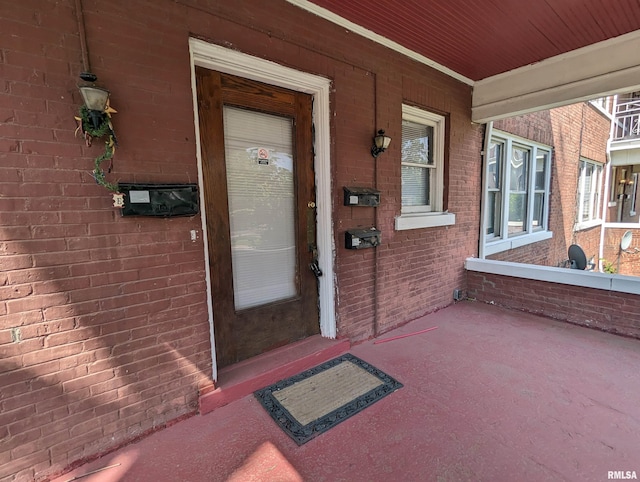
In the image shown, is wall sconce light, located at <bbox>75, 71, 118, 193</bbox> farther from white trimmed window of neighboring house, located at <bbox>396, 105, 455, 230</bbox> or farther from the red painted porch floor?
white trimmed window of neighboring house, located at <bbox>396, 105, 455, 230</bbox>

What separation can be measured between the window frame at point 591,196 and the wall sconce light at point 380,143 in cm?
705

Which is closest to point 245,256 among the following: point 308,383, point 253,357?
point 253,357

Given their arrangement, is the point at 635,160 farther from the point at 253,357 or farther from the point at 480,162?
the point at 253,357

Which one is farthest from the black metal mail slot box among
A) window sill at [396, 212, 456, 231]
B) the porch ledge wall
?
the porch ledge wall

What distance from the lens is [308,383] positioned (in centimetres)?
233

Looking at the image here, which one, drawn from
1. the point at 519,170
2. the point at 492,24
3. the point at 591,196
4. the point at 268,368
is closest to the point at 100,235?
the point at 268,368

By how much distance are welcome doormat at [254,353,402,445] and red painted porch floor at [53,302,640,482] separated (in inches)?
2.5

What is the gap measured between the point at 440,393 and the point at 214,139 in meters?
2.55

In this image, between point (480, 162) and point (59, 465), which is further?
point (480, 162)

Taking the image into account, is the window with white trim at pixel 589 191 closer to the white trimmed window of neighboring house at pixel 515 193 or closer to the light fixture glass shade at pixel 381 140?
the white trimmed window of neighboring house at pixel 515 193

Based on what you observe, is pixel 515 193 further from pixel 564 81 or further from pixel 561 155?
pixel 564 81

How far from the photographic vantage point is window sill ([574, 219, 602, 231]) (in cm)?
746

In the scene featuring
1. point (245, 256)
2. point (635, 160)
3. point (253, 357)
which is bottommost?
point (253, 357)

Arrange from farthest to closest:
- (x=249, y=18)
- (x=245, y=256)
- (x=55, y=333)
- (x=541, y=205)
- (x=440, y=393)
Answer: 1. (x=541, y=205)
2. (x=245, y=256)
3. (x=440, y=393)
4. (x=249, y=18)
5. (x=55, y=333)
